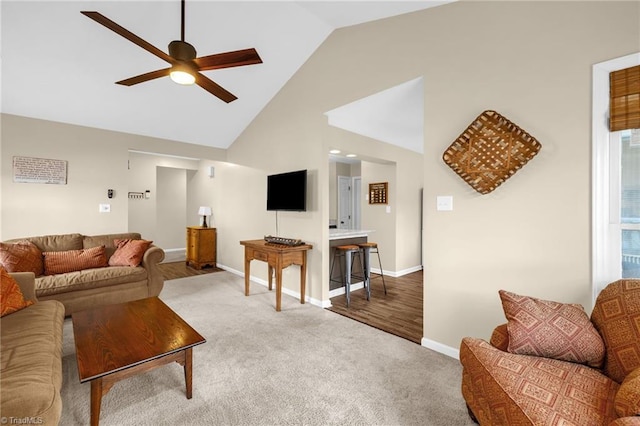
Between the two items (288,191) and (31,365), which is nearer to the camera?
(31,365)

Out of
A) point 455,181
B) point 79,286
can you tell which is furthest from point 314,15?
point 79,286

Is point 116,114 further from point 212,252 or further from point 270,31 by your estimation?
point 212,252

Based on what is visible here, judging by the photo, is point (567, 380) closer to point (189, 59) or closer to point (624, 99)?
point (624, 99)

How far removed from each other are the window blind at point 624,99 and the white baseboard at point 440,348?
1903mm

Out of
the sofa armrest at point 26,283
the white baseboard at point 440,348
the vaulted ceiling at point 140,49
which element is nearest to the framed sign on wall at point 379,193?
the vaulted ceiling at point 140,49

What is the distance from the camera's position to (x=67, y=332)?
2.82 m

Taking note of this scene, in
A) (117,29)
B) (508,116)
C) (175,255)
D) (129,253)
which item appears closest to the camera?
(117,29)

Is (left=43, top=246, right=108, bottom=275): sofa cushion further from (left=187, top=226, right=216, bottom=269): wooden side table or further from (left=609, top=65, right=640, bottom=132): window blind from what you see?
(left=609, top=65, right=640, bottom=132): window blind

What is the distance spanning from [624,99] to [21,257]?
205 inches

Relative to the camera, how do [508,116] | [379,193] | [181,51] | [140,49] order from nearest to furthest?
[181,51] → [508,116] → [140,49] → [379,193]

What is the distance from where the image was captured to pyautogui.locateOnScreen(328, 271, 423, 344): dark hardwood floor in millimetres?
2937

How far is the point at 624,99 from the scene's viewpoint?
1667 mm

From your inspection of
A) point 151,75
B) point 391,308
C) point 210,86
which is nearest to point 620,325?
point 391,308

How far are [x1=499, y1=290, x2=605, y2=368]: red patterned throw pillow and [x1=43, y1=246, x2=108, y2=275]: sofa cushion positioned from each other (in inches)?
163
